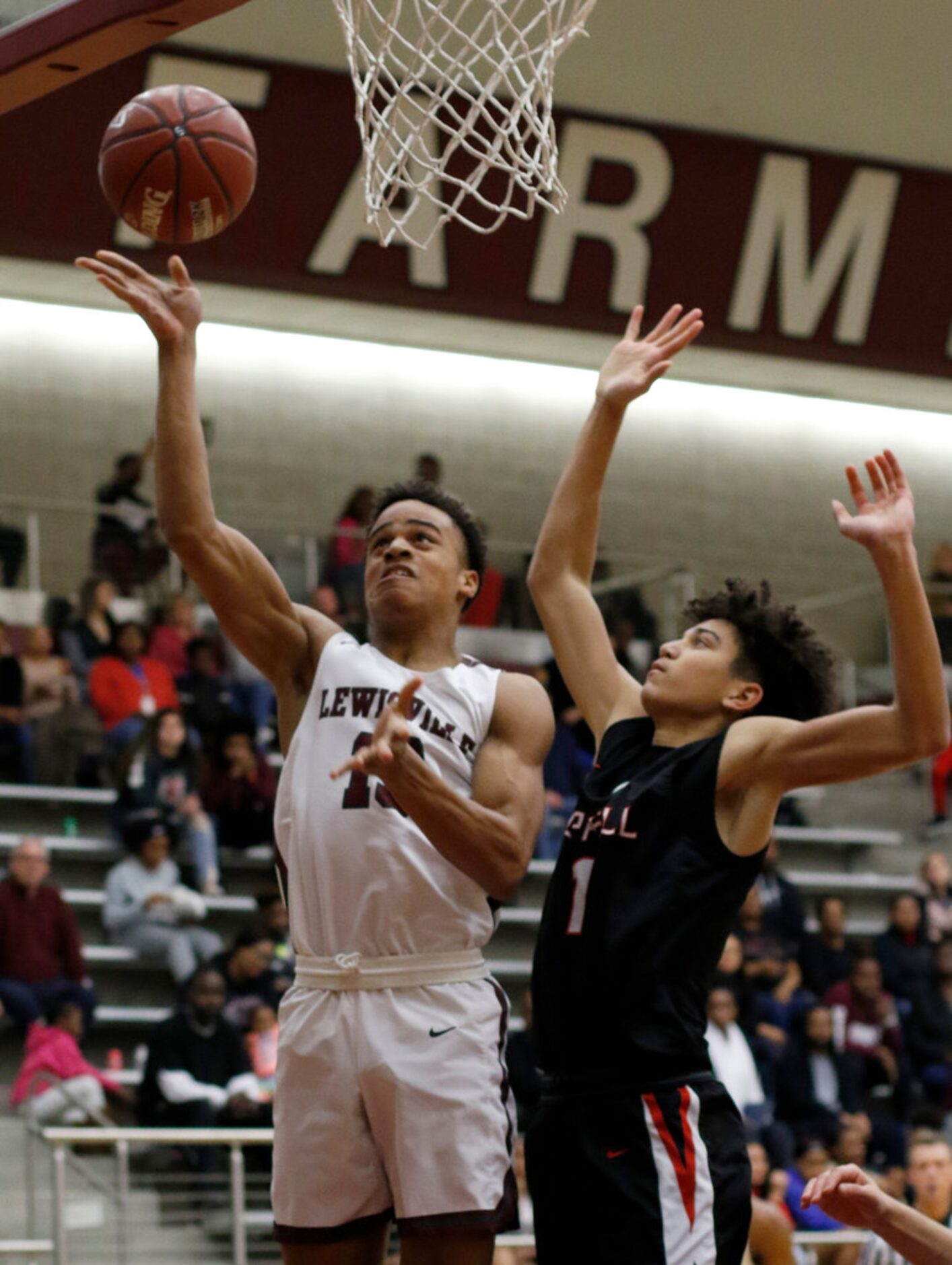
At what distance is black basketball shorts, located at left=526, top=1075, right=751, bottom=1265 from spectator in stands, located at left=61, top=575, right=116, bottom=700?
966cm

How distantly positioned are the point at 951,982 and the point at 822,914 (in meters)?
0.94

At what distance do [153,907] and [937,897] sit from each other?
5.65m

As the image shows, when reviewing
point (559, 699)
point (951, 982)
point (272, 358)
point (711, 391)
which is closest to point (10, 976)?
point (559, 699)

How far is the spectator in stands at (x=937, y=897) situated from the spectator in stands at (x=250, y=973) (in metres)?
5.11

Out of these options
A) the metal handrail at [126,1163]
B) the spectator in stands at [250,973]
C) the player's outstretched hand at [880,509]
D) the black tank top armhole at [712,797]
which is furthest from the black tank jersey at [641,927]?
the spectator in stands at [250,973]

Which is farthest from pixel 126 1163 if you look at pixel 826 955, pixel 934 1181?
pixel 826 955

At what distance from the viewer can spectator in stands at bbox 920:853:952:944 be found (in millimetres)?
14594

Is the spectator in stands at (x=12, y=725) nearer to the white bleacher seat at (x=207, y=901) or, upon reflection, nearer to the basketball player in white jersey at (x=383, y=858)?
the white bleacher seat at (x=207, y=901)

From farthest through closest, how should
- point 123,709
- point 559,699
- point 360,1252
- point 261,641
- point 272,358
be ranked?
1. point 272,358
2. point 559,699
3. point 123,709
4. point 261,641
5. point 360,1252

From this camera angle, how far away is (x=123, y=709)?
13766 millimetres

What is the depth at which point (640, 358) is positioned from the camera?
17.3 feet

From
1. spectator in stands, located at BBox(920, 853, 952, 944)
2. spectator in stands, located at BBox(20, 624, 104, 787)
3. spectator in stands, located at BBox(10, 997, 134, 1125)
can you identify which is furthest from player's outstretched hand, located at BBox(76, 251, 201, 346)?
spectator in stands, located at BBox(920, 853, 952, 944)

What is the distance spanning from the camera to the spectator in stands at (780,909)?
1390 cm

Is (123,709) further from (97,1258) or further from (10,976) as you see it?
(97,1258)
